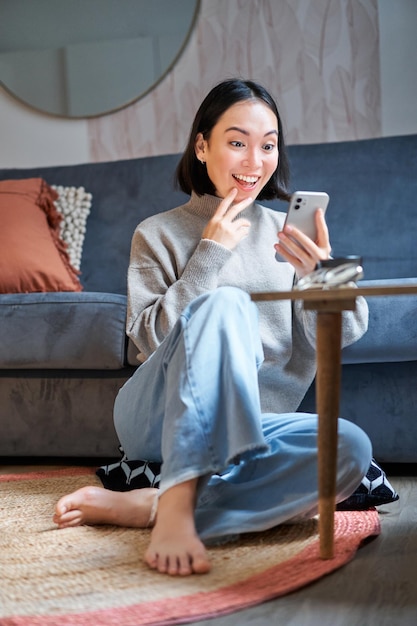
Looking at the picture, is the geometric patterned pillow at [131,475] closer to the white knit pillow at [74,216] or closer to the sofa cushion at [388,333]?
the sofa cushion at [388,333]

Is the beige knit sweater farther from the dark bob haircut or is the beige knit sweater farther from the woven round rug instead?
the woven round rug

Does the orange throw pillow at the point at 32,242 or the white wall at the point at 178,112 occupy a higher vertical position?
the white wall at the point at 178,112

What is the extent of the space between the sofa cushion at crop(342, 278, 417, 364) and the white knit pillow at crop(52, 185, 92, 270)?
1.13 meters

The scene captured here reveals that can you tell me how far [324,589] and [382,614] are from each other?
0.11 metres

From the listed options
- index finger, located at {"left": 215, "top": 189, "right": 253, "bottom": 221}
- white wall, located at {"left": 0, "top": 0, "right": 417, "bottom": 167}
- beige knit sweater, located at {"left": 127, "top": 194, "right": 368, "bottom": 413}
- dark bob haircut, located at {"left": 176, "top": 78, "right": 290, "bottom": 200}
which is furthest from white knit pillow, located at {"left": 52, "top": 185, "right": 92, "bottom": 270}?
index finger, located at {"left": 215, "top": 189, "right": 253, "bottom": 221}

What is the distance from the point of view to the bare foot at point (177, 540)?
3.84 feet

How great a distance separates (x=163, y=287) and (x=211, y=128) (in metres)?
0.36

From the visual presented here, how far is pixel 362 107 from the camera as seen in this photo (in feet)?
10.00

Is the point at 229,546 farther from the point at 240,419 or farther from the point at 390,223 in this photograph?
the point at 390,223

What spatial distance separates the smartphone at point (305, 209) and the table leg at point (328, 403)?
0.33m

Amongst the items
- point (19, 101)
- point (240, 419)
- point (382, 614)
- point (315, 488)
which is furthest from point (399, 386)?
point (19, 101)

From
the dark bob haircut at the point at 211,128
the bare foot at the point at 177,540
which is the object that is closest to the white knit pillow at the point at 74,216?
the dark bob haircut at the point at 211,128

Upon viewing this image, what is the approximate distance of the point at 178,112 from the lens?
3.21 m

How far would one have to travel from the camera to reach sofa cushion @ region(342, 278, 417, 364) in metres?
1.83
